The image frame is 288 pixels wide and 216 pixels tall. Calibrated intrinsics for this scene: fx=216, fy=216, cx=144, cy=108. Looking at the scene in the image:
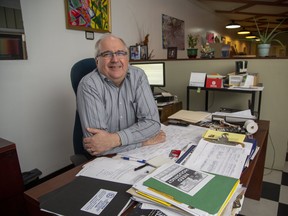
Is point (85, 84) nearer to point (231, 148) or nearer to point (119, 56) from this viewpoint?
point (119, 56)

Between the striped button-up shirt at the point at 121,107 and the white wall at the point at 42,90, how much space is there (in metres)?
0.96

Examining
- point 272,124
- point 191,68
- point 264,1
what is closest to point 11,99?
point 191,68

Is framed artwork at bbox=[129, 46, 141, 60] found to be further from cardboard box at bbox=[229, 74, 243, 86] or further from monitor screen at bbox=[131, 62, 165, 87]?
cardboard box at bbox=[229, 74, 243, 86]

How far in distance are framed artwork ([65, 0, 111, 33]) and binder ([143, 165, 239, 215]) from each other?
2.00 metres

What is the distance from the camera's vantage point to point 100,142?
0.97 m

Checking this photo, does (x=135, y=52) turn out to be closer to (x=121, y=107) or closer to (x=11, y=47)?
(x=11, y=47)

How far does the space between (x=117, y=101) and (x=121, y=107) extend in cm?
4

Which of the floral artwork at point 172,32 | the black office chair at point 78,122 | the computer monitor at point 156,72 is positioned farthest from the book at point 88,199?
the floral artwork at point 172,32

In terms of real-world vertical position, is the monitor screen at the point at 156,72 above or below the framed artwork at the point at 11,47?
below

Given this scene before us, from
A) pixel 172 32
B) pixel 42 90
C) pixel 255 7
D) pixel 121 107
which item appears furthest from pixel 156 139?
pixel 255 7

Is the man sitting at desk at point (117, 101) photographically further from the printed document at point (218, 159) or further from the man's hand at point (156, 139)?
the printed document at point (218, 159)

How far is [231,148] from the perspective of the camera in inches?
37.3

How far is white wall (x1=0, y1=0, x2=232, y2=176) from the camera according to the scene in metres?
1.80

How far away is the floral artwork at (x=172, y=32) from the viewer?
12.8 ft
